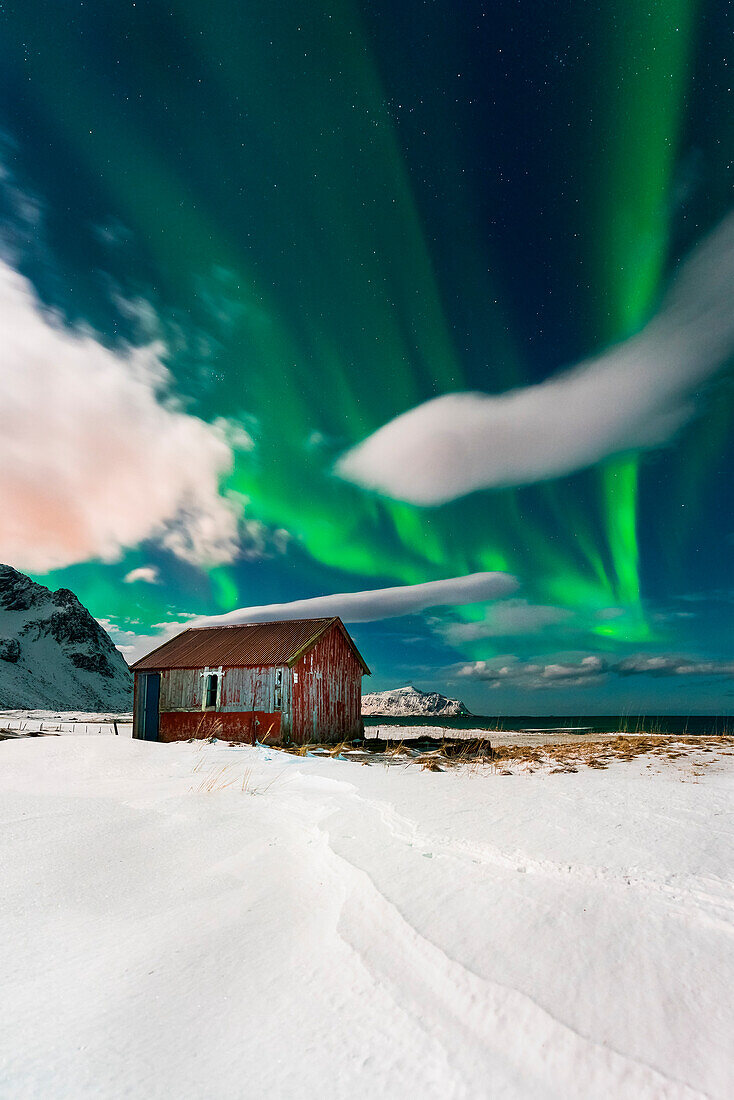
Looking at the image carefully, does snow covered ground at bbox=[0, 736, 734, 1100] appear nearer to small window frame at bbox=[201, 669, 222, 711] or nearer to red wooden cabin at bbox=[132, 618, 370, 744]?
red wooden cabin at bbox=[132, 618, 370, 744]

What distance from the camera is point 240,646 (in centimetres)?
2219

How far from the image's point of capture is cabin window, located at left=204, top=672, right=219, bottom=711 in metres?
21.2

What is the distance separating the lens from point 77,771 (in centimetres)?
767

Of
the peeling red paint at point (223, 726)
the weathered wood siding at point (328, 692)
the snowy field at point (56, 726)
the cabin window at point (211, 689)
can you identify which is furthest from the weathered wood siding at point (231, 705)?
the snowy field at point (56, 726)

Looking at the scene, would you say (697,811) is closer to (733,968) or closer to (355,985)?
(733,968)

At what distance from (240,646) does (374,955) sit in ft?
68.2

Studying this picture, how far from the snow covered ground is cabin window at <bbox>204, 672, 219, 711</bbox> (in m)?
17.2

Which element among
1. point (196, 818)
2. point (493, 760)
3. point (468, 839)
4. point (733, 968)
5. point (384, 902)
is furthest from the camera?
point (493, 760)

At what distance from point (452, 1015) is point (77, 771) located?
24.6ft

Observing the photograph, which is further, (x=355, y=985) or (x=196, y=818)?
(x=196, y=818)

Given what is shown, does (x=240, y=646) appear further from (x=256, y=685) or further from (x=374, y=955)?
(x=374, y=955)

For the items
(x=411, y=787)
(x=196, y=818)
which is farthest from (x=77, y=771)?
(x=411, y=787)

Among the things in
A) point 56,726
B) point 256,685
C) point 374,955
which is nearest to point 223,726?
point 256,685

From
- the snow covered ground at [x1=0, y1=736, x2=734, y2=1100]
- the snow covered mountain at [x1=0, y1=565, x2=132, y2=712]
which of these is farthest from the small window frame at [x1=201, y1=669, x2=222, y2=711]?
the snow covered mountain at [x1=0, y1=565, x2=132, y2=712]
